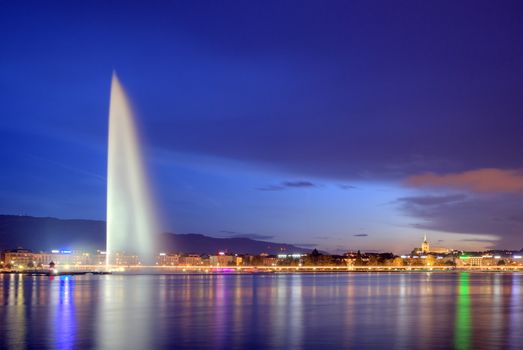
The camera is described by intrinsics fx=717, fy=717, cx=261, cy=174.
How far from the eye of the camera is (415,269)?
193m

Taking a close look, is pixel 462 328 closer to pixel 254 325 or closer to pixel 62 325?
pixel 254 325

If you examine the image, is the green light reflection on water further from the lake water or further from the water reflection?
the water reflection

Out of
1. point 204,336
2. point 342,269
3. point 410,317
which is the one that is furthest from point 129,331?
point 342,269

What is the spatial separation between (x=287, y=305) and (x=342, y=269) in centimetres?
14370

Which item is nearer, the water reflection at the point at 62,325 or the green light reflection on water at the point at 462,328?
the water reflection at the point at 62,325

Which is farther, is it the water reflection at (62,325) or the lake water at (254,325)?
the lake water at (254,325)

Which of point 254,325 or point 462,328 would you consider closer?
point 462,328

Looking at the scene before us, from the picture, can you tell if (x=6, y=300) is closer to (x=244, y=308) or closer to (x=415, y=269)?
(x=244, y=308)

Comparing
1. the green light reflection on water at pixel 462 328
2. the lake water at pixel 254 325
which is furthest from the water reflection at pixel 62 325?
the green light reflection on water at pixel 462 328

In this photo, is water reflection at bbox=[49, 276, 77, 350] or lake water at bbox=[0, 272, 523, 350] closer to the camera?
water reflection at bbox=[49, 276, 77, 350]

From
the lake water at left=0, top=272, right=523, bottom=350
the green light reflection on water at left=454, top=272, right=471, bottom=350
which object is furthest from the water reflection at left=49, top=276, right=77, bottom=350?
the green light reflection on water at left=454, top=272, right=471, bottom=350

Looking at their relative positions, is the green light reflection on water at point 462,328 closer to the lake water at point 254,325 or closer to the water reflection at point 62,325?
the lake water at point 254,325

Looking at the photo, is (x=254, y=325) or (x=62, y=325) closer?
(x=62, y=325)

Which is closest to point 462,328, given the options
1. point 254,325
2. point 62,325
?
point 254,325
